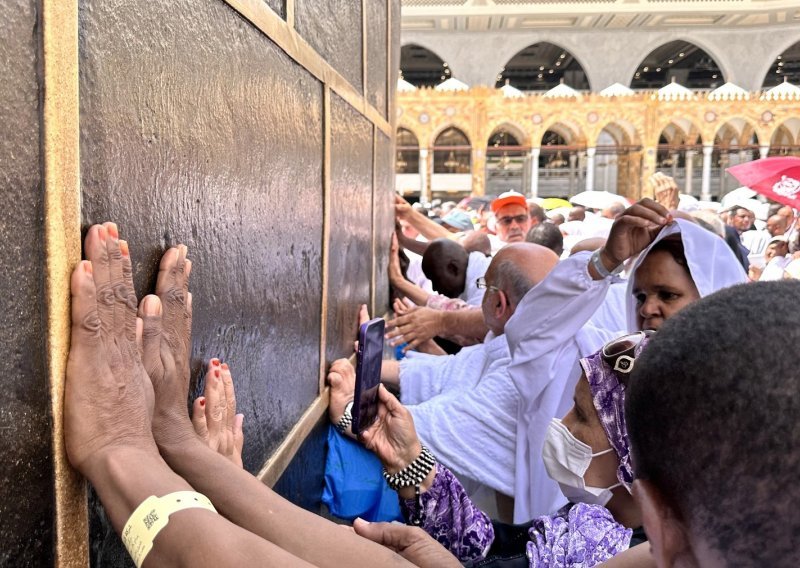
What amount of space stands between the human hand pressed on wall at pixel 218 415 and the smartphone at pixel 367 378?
0.54 meters

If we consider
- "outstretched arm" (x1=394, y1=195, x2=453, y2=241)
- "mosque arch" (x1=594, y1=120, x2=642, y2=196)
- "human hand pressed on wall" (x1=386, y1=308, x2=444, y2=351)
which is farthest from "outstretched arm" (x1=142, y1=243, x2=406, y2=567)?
"mosque arch" (x1=594, y1=120, x2=642, y2=196)

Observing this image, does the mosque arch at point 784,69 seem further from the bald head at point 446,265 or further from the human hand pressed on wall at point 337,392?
the human hand pressed on wall at point 337,392

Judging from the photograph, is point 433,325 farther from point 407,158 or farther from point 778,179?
point 407,158

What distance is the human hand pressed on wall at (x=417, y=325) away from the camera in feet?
9.75

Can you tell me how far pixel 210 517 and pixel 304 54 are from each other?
1091 millimetres

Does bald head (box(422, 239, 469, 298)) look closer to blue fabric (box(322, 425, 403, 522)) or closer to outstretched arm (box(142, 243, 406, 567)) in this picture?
blue fabric (box(322, 425, 403, 522))

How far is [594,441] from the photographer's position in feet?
4.72

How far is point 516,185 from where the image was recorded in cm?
2662

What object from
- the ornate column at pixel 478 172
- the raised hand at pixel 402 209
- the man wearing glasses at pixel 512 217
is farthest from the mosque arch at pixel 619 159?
the raised hand at pixel 402 209

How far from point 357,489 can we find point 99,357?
140 cm

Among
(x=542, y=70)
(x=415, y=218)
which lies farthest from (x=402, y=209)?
(x=542, y=70)

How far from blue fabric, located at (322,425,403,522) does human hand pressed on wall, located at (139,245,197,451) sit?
44.9 inches

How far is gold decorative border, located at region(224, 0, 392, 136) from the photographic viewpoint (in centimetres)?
120

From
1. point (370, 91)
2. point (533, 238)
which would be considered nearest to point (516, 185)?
point (533, 238)
